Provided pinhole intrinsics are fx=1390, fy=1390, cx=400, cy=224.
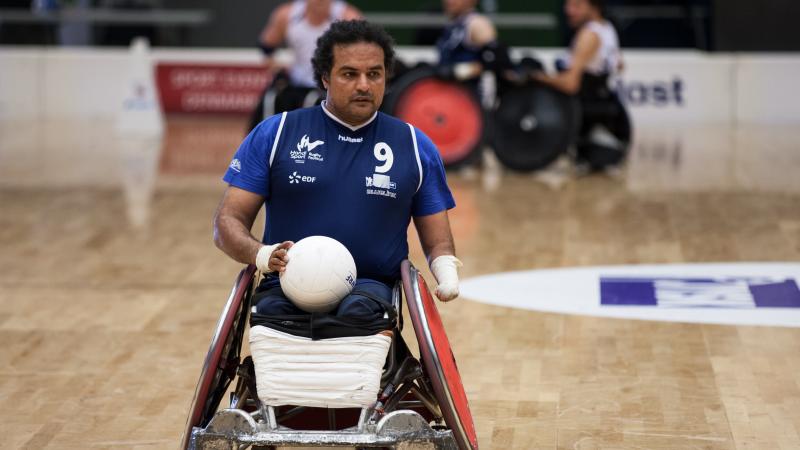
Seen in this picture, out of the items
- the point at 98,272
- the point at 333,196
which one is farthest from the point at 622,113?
the point at 333,196

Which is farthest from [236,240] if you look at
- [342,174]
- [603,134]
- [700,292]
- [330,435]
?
[603,134]

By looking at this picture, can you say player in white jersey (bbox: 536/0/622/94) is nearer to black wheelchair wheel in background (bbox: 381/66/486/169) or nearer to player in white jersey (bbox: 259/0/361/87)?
black wheelchair wheel in background (bbox: 381/66/486/169)

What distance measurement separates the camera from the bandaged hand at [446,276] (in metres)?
4.29

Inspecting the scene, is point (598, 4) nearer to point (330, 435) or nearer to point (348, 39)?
point (348, 39)

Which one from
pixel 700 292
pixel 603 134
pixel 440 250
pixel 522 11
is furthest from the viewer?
pixel 522 11

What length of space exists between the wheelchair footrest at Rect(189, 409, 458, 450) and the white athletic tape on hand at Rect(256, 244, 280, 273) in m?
0.46

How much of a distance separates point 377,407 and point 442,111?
814 centimetres

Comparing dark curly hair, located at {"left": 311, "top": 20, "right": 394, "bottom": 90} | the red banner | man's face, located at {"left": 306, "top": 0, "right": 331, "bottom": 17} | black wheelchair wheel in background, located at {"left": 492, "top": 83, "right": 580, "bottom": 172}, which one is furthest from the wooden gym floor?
the red banner

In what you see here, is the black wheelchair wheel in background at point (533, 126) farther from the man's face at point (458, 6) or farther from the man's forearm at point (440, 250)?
the man's forearm at point (440, 250)

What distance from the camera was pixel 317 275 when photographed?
4.05 meters

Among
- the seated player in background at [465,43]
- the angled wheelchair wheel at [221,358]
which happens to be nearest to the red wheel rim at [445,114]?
the seated player in background at [465,43]

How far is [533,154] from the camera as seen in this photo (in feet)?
40.2

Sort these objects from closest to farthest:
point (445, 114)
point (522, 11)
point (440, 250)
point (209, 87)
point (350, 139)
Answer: point (350, 139), point (440, 250), point (445, 114), point (522, 11), point (209, 87)

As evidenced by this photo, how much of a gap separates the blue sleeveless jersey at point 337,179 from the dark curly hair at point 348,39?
0.16 meters
